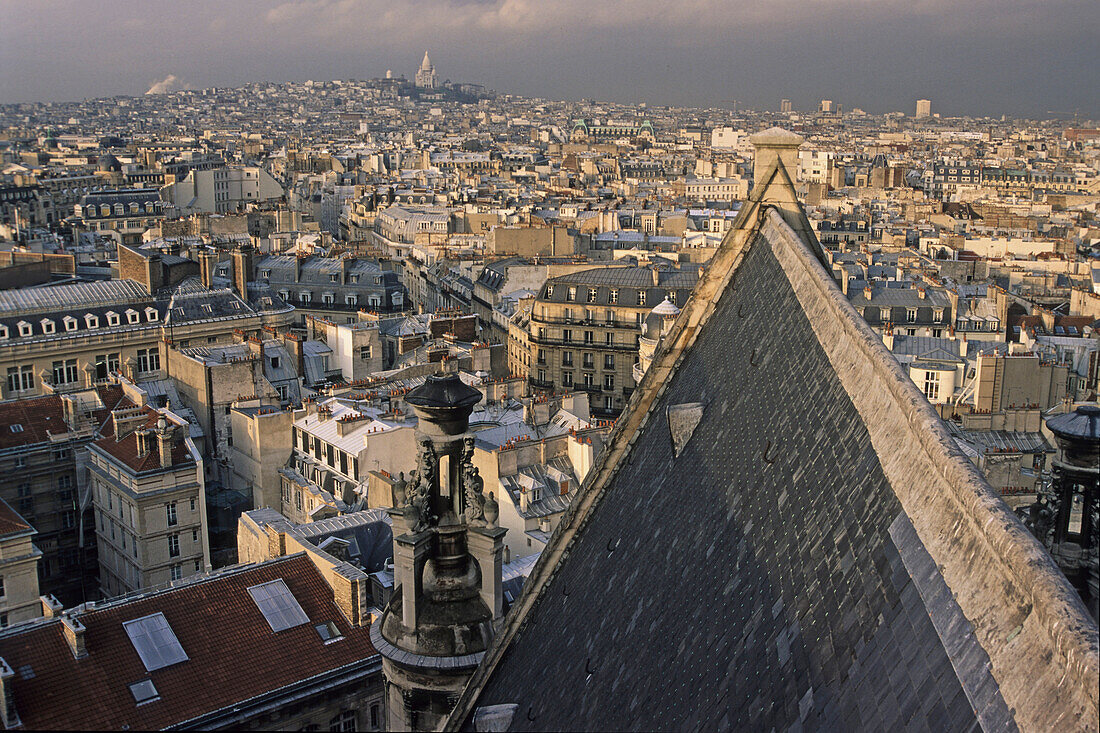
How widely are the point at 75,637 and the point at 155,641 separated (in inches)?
45.6

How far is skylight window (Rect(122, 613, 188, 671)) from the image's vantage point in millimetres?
16141

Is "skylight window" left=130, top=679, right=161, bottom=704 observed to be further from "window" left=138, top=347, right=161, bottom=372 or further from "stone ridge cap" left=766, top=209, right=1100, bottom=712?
"window" left=138, top=347, right=161, bottom=372

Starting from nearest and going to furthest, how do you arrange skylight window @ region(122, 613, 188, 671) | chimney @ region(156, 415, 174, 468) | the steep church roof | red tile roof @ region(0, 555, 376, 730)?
the steep church roof
red tile roof @ region(0, 555, 376, 730)
skylight window @ region(122, 613, 188, 671)
chimney @ region(156, 415, 174, 468)

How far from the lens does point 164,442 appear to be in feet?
81.0

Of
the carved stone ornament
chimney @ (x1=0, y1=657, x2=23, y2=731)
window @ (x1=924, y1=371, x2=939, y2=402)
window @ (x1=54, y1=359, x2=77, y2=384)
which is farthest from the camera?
window @ (x1=54, y1=359, x2=77, y2=384)

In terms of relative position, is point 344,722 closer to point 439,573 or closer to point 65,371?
point 439,573

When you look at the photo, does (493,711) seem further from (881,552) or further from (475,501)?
(881,552)

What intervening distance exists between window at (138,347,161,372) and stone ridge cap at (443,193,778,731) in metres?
36.0

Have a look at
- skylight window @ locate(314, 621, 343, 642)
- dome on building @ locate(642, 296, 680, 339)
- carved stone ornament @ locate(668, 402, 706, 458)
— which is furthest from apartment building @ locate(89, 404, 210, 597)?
carved stone ornament @ locate(668, 402, 706, 458)

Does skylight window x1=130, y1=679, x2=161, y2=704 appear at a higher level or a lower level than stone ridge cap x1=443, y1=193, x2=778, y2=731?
lower

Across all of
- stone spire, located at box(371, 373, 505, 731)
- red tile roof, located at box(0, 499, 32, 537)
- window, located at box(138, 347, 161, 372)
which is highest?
stone spire, located at box(371, 373, 505, 731)

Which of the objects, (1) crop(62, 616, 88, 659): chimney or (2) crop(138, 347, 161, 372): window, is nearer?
(1) crop(62, 616, 88, 659): chimney

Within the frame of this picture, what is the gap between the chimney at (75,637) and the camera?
1570cm

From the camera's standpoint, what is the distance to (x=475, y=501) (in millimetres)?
8398
